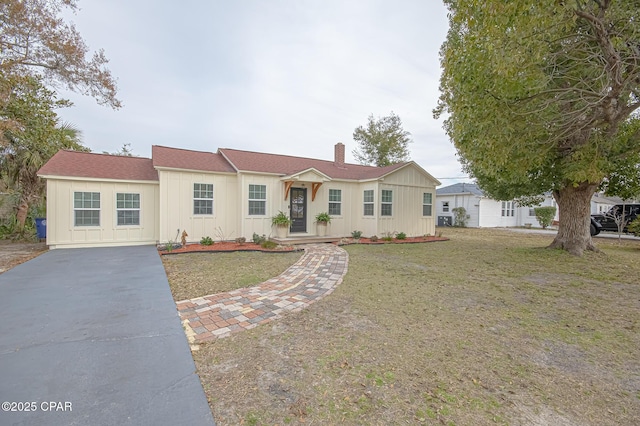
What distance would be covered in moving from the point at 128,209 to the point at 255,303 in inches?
333

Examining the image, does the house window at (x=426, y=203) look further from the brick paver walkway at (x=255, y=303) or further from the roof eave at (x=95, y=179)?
the roof eave at (x=95, y=179)

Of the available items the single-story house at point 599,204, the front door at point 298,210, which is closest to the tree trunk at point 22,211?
the front door at point 298,210

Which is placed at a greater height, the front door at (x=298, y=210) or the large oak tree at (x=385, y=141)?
the large oak tree at (x=385, y=141)

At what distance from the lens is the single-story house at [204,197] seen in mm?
9602

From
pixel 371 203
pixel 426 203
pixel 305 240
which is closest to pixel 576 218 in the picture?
pixel 426 203

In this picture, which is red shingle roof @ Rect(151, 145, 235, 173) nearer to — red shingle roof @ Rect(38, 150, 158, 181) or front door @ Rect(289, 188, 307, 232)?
red shingle roof @ Rect(38, 150, 158, 181)

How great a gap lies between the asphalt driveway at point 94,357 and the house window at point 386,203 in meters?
9.79

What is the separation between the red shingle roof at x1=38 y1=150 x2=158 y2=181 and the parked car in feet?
75.5

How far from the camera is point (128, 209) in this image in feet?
33.7

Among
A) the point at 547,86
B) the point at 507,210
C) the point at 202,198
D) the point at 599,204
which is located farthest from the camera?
the point at 599,204

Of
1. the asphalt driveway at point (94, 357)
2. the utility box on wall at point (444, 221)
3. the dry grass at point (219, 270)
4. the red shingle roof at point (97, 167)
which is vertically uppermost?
the red shingle roof at point (97, 167)

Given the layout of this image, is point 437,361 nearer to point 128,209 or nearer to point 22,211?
point 128,209

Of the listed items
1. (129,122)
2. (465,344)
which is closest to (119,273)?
(465,344)

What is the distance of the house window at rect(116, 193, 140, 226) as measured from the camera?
33.3ft
